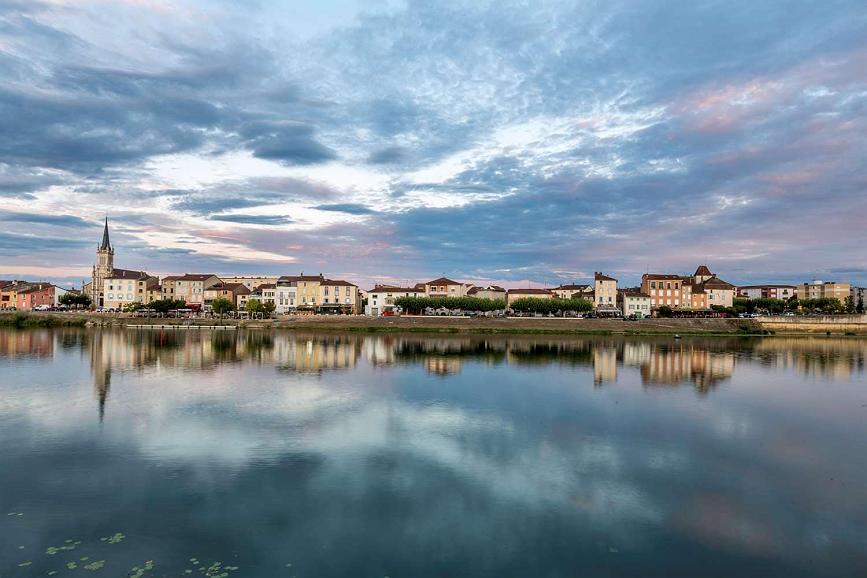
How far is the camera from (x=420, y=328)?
61125mm

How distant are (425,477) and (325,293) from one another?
2766 inches

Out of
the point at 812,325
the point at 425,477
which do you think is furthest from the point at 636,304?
the point at 425,477

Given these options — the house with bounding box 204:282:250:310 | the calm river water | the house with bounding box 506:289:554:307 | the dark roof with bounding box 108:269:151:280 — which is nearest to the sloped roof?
the dark roof with bounding box 108:269:151:280

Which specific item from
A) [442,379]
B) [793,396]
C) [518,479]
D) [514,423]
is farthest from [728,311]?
[518,479]

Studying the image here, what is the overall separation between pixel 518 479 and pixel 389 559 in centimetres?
446

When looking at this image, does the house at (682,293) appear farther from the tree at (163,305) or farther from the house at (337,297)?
the tree at (163,305)

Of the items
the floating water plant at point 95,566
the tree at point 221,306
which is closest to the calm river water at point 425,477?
the floating water plant at point 95,566

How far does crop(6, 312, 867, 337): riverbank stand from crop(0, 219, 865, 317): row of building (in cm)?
1375

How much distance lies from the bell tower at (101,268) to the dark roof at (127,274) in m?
1.62

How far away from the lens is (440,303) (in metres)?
74.2

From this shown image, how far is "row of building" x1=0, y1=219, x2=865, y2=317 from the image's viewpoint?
80.9 m

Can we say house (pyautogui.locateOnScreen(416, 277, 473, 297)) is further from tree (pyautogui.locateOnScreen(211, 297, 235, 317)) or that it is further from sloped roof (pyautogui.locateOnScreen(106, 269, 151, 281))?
sloped roof (pyautogui.locateOnScreen(106, 269, 151, 281))

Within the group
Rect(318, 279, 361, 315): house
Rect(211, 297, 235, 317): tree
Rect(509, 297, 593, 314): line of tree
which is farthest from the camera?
Rect(318, 279, 361, 315): house

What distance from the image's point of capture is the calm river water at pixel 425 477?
8.55 meters
